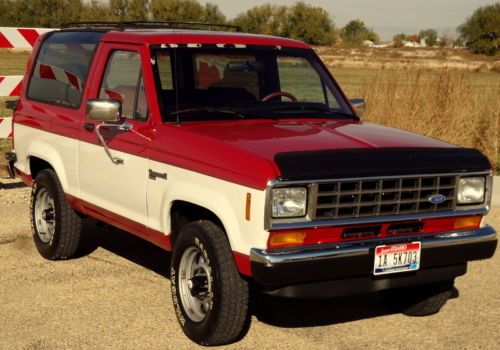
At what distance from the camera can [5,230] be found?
343 inches

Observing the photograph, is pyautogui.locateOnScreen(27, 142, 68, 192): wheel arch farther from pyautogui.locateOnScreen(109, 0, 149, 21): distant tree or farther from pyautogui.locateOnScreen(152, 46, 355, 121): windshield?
pyautogui.locateOnScreen(109, 0, 149, 21): distant tree

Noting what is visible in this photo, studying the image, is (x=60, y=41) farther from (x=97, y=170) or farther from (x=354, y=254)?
(x=354, y=254)

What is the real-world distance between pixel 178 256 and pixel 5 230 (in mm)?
3743

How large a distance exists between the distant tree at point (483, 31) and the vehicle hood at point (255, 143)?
91416mm

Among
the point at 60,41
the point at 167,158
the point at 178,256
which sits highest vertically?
the point at 60,41

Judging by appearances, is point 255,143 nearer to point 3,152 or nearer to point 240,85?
point 240,85

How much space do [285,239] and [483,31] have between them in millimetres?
98755

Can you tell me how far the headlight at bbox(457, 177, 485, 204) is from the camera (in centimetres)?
544

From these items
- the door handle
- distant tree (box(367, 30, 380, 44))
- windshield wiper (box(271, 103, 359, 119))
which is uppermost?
windshield wiper (box(271, 103, 359, 119))

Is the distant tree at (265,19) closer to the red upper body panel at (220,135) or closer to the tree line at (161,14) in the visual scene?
the tree line at (161,14)

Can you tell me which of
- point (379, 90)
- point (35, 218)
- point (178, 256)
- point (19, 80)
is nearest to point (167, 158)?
point (178, 256)

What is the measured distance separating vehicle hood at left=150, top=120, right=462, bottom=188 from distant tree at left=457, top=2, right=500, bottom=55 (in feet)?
300

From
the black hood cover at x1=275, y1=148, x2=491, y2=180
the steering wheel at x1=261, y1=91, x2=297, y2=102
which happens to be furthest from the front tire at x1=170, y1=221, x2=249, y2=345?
the steering wheel at x1=261, y1=91, x2=297, y2=102

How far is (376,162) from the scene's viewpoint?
5.05 meters
